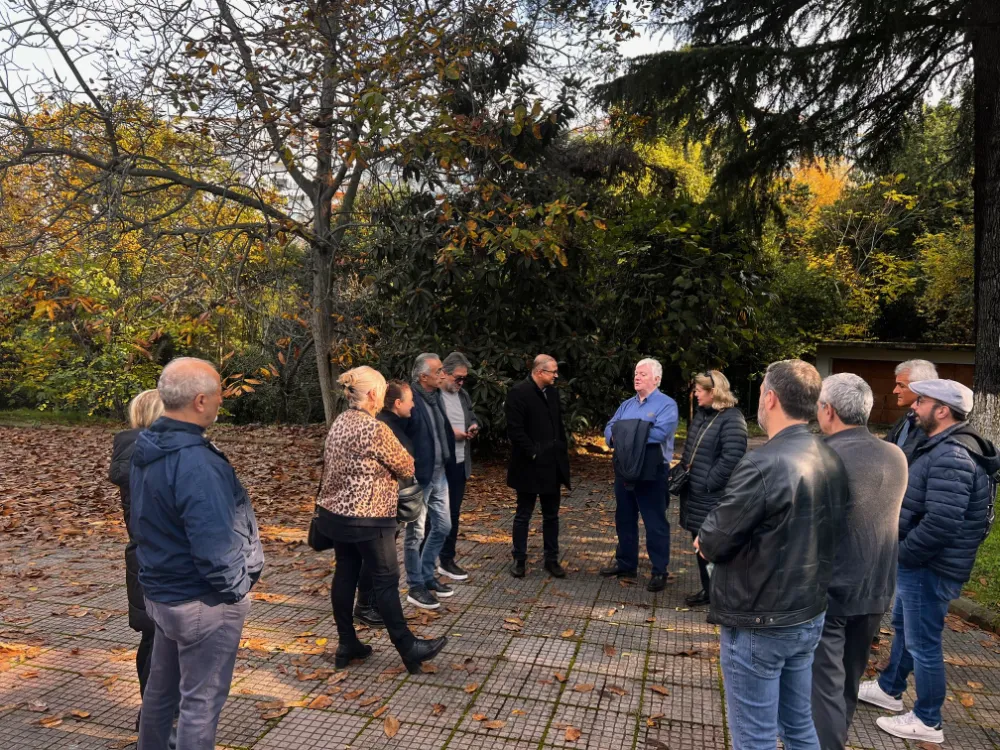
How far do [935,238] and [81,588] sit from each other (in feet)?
90.5

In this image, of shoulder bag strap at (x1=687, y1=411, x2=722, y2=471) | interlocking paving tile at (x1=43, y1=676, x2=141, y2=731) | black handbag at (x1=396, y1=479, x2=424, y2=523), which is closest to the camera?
interlocking paving tile at (x1=43, y1=676, x2=141, y2=731)

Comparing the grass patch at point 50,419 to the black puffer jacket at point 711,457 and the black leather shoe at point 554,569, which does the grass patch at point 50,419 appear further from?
the black puffer jacket at point 711,457

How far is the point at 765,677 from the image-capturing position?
2.73m

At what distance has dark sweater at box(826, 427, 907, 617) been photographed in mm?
3084

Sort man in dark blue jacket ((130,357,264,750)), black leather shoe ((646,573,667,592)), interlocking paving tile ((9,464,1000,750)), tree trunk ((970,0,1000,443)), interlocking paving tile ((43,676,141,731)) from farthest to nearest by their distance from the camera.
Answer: tree trunk ((970,0,1000,443)) → black leather shoe ((646,573,667,592)) → interlocking paving tile ((43,676,141,731)) → interlocking paving tile ((9,464,1000,750)) → man in dark blue jacket ((130,357,264,750))

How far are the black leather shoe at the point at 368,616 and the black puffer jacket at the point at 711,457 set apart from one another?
7.76ft

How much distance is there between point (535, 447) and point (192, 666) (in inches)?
139

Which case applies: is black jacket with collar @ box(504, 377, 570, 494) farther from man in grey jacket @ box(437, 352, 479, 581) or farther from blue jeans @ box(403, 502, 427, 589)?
blue jeans @ box(403, 502, 427, 589)

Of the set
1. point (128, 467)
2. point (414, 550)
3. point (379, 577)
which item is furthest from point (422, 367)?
point (128, 467)

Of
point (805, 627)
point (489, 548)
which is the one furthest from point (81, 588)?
point (805, 627)

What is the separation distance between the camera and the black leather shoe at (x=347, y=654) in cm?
446

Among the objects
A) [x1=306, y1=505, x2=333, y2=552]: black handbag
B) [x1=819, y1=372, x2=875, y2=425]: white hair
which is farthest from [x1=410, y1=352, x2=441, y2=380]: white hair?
[x1=819, y1=372, x2=875, y2=425]: white hair

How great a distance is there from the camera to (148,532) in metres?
2.90

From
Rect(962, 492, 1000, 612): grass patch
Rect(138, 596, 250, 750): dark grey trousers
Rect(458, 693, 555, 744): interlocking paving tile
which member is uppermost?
Rect(138, 596, 250, 750): dark grey trousers
